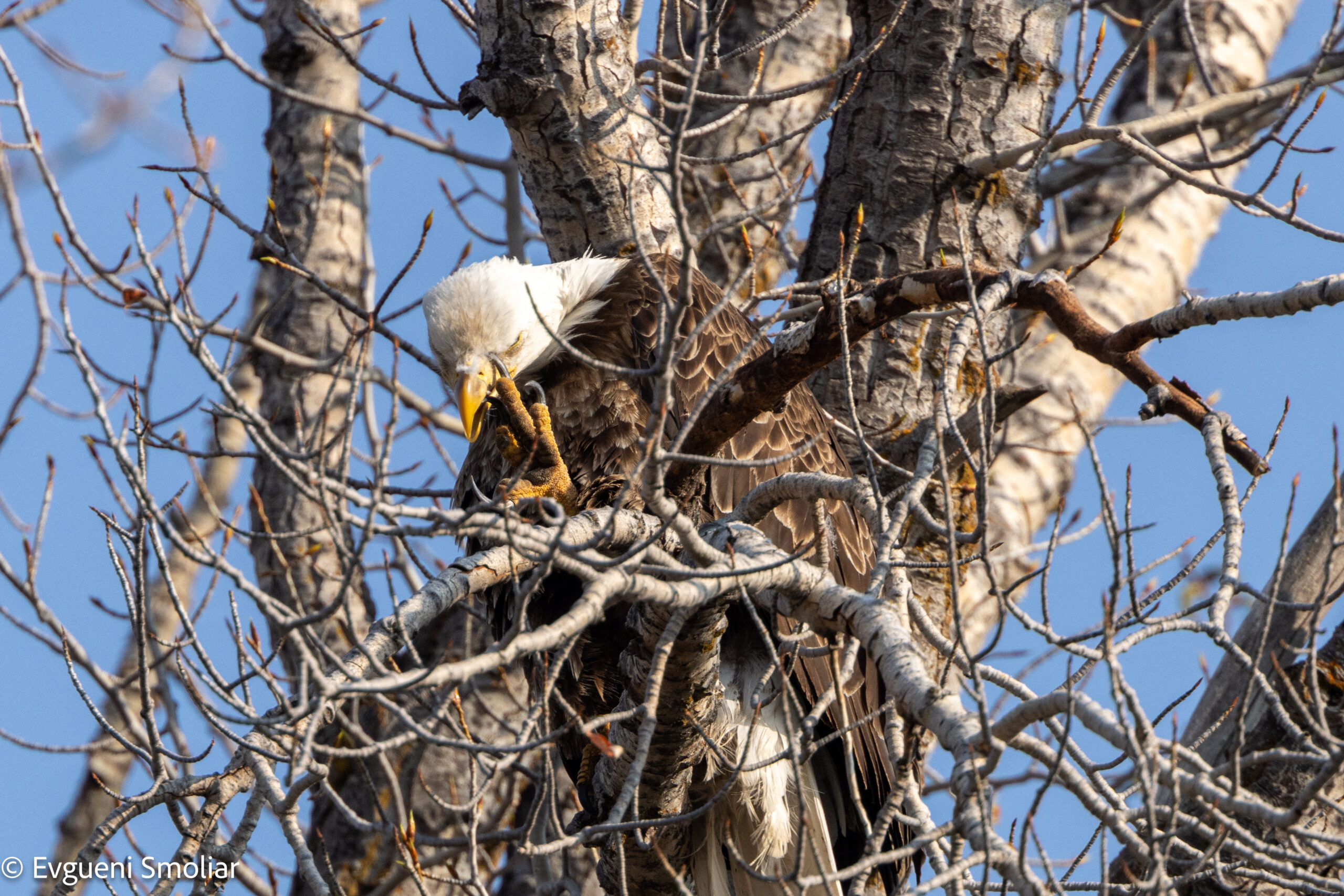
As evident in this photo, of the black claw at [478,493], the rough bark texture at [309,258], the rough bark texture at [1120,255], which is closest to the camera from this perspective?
the black claw at [478,493]

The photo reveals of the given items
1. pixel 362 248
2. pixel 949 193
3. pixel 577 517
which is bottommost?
pixel 577 517

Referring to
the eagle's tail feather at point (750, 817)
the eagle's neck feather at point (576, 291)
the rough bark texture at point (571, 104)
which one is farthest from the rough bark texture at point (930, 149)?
the eagle's tail feather at point (750, 817)

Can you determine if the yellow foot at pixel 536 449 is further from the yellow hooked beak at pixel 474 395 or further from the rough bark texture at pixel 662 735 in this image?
the rough bark texture at pixel 662 735

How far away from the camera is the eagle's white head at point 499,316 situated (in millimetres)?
3273

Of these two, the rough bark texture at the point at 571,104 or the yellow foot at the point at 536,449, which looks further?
the rough bark texture at the point at 571,104

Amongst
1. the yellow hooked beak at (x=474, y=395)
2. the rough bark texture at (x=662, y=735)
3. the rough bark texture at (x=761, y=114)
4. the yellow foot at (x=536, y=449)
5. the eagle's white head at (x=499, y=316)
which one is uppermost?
the rough bark texture at (x=761, y=114)

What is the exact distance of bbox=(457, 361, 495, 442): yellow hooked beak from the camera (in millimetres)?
3143

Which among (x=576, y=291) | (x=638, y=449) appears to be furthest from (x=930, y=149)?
(x=638, y=449)

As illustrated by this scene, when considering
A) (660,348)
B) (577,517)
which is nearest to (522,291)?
(577,517)

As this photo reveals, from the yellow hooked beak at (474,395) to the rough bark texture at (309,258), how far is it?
1717mm

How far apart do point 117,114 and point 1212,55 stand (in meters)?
5.61

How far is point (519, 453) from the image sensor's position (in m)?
3.21

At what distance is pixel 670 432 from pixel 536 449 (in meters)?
0.37

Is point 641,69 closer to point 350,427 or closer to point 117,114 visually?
point 350,427
